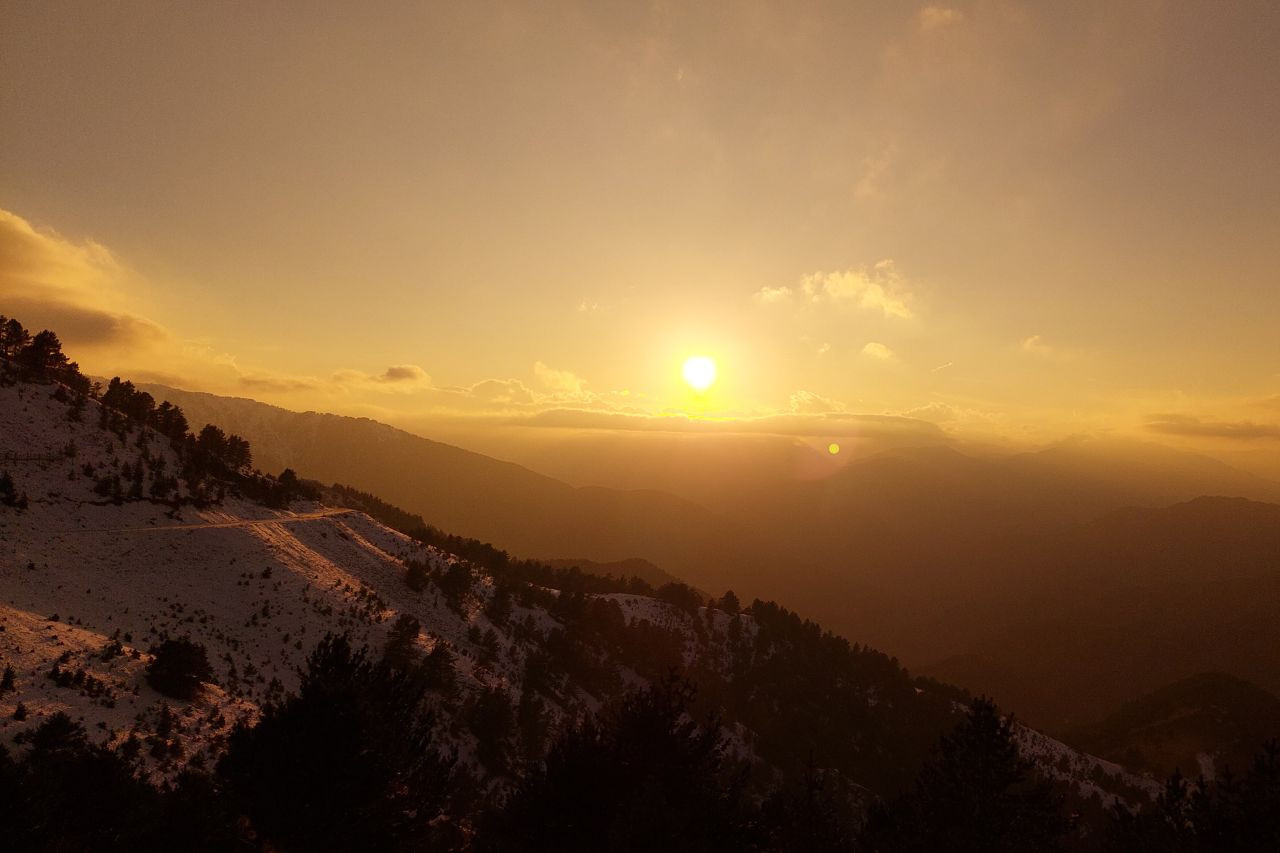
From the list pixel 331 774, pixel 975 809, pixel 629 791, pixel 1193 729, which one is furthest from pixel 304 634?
pixel 1193 729

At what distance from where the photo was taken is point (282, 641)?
52.7 metres

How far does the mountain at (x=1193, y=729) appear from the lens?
141625 millimetres

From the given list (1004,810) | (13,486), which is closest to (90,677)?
(13,486)

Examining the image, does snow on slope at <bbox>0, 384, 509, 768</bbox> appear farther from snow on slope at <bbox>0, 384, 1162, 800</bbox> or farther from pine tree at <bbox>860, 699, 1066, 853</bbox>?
pine tree at <bbox>860, 699, 1066, 853</bbox>

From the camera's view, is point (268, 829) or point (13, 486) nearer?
point (268, 829)

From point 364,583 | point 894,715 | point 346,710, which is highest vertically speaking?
point 346,710

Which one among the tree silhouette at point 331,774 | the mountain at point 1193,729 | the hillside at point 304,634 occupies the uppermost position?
the tree silhouette at point 331,774

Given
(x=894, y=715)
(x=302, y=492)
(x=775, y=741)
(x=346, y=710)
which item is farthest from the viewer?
(x=894, y=715)

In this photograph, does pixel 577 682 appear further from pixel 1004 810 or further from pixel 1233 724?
pixel 1233 724

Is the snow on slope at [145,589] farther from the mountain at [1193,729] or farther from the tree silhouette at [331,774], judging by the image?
the mountain at [1193,729]

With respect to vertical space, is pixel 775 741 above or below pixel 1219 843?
below

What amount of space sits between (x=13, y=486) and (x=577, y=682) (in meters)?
65.7

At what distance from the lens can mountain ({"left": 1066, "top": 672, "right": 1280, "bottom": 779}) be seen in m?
142

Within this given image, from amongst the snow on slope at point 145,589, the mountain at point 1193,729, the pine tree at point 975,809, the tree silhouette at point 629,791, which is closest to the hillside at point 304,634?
the snow on slope at point 145,589
